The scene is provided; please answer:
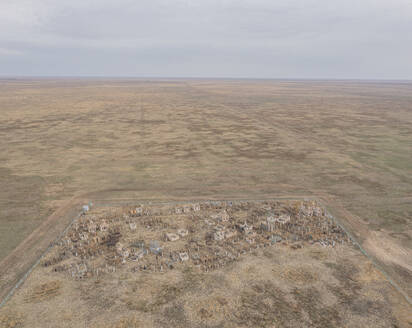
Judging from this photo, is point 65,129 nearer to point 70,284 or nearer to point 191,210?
point 191,210

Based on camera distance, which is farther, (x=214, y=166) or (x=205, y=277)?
(x=214, y=166)

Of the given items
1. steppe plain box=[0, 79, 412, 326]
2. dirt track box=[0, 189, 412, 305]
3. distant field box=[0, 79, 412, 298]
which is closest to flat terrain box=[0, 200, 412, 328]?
dirt track box=[0, 189, 412, 305]

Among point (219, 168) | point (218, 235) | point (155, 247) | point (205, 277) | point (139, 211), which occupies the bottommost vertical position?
point (205, 277)

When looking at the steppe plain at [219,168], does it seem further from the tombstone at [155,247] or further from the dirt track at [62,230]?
the tombstone at [155,247]

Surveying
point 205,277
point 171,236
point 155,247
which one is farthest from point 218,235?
point 155,247

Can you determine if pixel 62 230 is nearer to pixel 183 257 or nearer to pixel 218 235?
pixel 183 257

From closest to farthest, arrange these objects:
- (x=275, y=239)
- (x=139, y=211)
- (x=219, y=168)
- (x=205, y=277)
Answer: (x=205, y=277)
(x=275, y=239)
(x=139, y=211)
(x=219, y=168)
